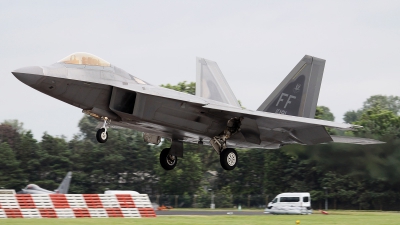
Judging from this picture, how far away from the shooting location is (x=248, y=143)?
Result: 715 inches

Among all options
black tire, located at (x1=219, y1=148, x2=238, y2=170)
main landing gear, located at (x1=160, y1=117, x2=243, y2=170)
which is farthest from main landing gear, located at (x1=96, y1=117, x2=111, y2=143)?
black tire, located at (x1=219, y1=148, x2=238, y2=170)

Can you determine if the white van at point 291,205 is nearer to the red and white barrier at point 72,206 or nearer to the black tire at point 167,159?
the red and white barrier at point 72,206

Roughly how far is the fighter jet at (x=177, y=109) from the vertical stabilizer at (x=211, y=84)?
5cm

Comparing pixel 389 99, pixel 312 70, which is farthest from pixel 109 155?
pixel 389 99

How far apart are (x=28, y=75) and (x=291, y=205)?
2029cm

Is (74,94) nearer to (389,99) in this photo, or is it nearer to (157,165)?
(157,165)

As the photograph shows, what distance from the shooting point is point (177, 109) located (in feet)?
54.3

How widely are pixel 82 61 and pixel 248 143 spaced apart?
5533mm

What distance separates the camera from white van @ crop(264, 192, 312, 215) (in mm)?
31203

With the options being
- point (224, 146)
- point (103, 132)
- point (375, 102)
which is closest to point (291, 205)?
point (224, 146)

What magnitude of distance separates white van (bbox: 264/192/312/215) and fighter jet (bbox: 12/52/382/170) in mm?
11915

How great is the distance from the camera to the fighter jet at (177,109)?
15.4 m

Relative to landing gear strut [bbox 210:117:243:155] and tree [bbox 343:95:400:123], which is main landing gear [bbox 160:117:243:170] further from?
tree [bbox 343:95:400:123]

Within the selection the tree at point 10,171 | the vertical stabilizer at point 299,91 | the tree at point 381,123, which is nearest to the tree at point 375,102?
the tree at point 381,123
